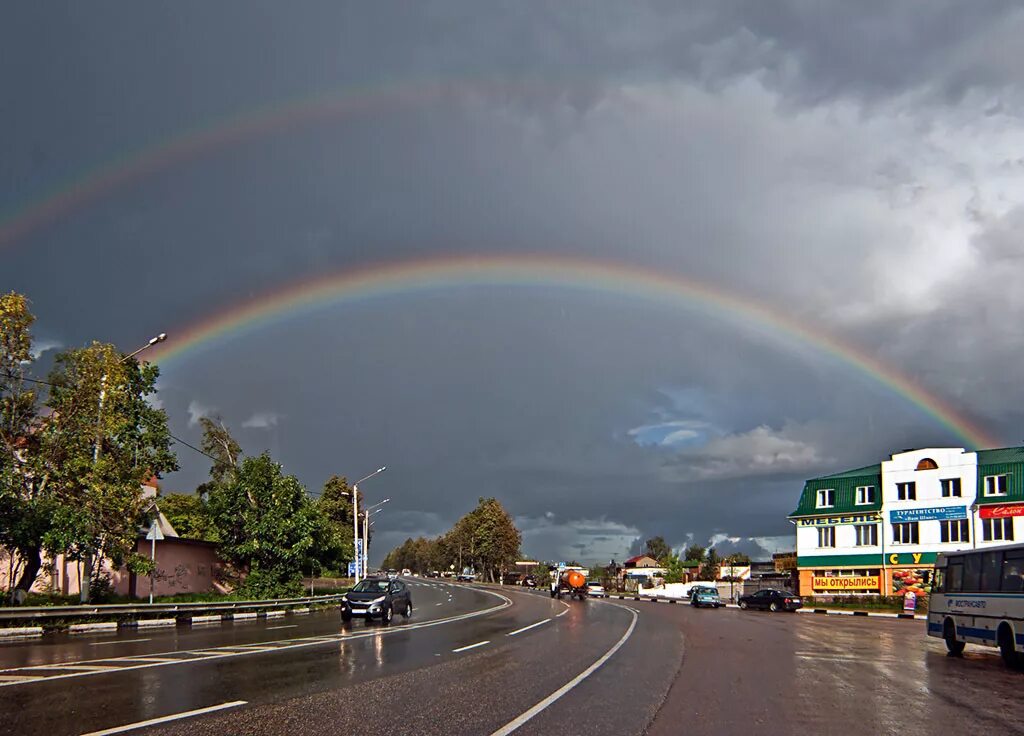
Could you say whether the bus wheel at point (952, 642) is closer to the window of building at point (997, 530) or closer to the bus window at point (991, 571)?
the bus window at point (991, 571)

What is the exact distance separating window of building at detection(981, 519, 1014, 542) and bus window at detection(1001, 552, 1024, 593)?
4239 cm

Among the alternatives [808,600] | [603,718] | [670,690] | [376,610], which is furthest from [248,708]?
[808,600]

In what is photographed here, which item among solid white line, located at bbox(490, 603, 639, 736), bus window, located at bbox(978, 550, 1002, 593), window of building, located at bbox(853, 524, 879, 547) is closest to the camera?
solid white line, located at bbox(490, 603, 639, 736)

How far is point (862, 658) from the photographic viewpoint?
20938 millimetres

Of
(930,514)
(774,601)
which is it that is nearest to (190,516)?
(774,601)

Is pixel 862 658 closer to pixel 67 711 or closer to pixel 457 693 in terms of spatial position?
pixel 457 693

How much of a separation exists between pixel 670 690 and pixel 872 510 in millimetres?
57735

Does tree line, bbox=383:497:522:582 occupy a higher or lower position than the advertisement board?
lower

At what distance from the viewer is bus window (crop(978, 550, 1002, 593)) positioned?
2117 centimetres

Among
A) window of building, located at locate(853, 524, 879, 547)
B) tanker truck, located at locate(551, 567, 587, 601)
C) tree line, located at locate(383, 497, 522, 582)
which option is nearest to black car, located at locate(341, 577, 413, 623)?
tanker truck, located at locate(551, 567, 587, 601)

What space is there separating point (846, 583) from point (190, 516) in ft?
175

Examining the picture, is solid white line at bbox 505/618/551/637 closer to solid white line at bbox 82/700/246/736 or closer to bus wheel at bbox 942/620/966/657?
bus wheel at bbox 942/620/966/657

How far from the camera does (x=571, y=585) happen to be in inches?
2822

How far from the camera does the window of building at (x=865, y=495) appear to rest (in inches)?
2618
